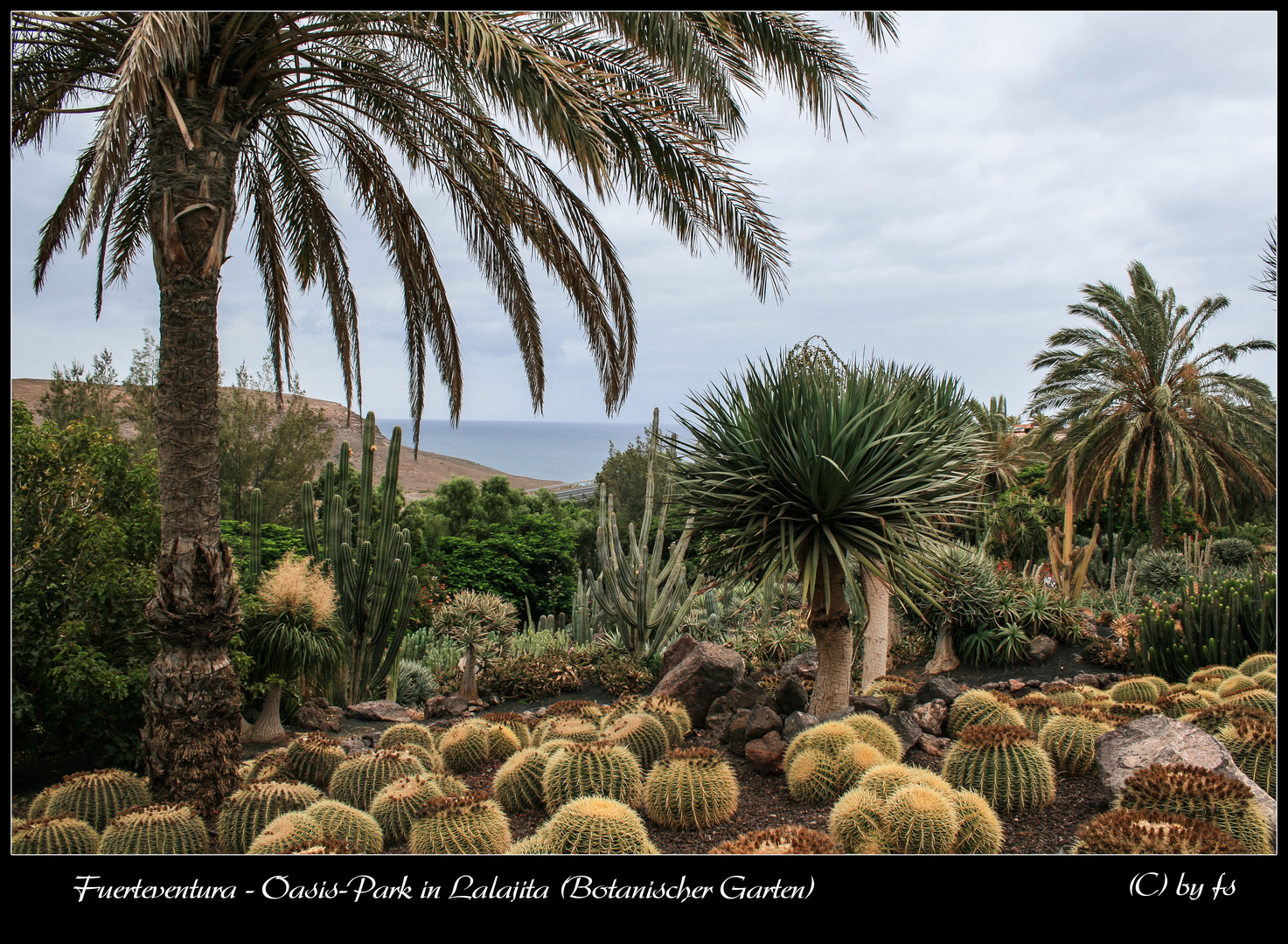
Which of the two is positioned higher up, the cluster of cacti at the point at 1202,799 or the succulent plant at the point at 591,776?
the cluster of cacti at the point at 1202,799

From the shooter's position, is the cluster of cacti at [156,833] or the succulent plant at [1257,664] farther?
the succulent plant at [1257,664]

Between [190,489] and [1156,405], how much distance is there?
20020 millimetres

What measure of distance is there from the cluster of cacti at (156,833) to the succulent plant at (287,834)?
18.5 inches

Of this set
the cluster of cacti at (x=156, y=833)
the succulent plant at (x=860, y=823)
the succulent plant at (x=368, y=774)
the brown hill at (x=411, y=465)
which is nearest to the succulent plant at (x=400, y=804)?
the succulent plant at (x=368, y=774)

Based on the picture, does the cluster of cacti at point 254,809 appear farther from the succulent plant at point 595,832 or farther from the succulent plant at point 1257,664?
the succulent plant at point 1257,664

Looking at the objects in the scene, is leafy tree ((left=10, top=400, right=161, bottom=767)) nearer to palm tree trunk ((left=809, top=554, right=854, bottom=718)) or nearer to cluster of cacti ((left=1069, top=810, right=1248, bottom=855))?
palm tree trunk ((left=809, top=554, right=854, bottom=718))

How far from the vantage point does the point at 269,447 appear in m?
23.5

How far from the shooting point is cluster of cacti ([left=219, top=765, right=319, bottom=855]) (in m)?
4.16

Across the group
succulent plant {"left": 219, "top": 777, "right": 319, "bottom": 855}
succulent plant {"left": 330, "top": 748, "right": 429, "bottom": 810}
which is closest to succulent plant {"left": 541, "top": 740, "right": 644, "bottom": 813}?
succulent plant {"left": 330, "top": 748, "right": 429, "bottom": 810}

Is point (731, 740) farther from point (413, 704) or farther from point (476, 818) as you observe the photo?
point (413, 704)

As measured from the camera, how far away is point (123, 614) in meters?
5.99

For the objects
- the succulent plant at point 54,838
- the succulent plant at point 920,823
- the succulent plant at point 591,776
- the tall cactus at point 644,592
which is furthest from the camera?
the tall cactus at point 644,592

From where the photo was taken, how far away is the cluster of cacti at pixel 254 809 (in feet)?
13.6
